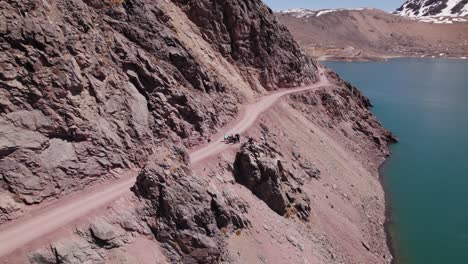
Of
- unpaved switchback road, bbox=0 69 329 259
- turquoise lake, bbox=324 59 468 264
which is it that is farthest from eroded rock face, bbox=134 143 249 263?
turquoise lake, bbox=324 59 468 264

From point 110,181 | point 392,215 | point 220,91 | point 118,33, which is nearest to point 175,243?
point 110,181

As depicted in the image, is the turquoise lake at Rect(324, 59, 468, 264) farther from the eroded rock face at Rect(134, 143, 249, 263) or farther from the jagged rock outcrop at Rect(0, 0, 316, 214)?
the jagged rock outcrop at Rect(0, 0, 316, 214)

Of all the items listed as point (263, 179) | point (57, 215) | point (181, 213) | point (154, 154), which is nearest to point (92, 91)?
point (154, 154)

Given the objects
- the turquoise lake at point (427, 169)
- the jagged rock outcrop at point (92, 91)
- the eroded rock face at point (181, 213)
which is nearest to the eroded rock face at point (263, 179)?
the jagged rock outcrop at point (92, 91)

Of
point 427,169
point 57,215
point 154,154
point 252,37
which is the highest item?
point 252,37

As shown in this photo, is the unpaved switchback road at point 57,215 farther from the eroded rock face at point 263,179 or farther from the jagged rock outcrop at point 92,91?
the eroded rock face at point 263,179

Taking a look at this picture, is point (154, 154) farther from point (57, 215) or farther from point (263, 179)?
point (57, 215)
